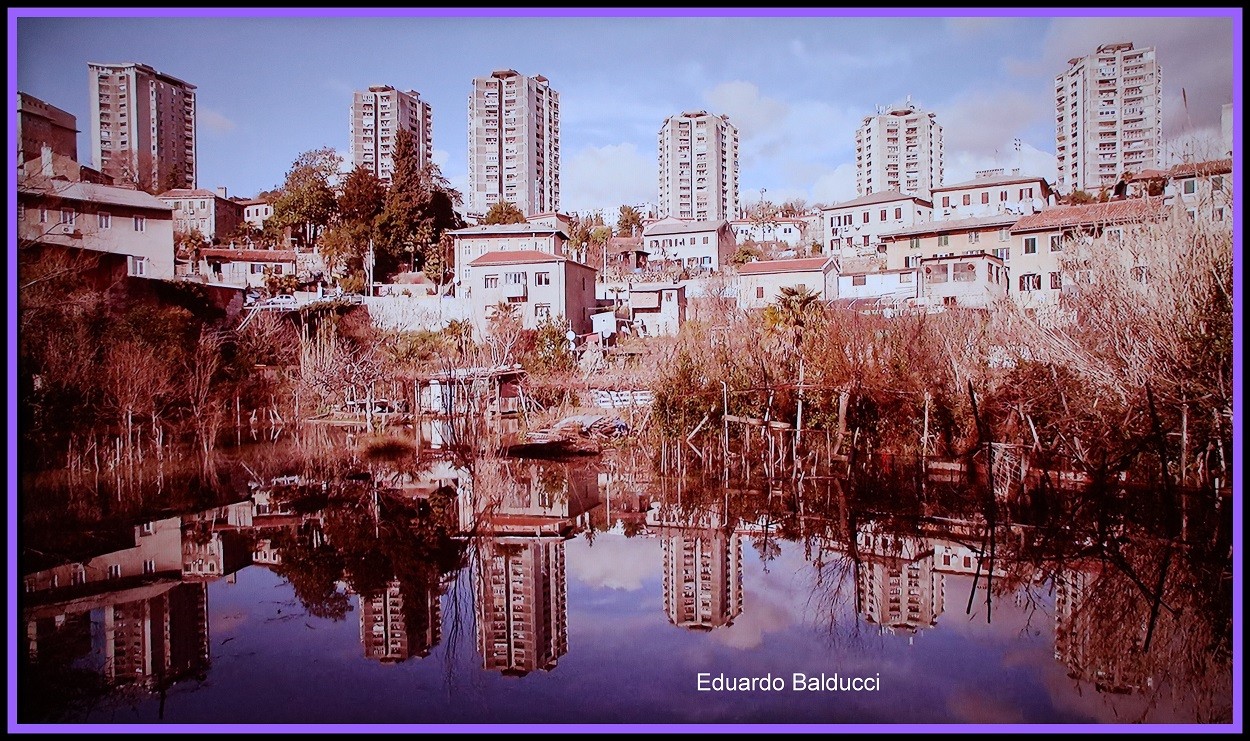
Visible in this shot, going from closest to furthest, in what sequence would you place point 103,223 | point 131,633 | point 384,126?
point 131,633
point 103,223
point 384,126

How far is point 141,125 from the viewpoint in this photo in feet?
42.4

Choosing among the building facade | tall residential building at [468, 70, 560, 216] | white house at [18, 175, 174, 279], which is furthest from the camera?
the building facade

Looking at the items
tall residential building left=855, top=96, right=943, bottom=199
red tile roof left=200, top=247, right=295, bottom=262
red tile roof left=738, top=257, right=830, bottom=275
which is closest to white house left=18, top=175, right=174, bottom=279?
red tile roof left=200, top=247, right=295, bottom=262

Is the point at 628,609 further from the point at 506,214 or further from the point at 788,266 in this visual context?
the point at 506,214

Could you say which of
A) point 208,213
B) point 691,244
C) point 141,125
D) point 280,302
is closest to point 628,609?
point 280,302

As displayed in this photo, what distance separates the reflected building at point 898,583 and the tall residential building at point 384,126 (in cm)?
1185

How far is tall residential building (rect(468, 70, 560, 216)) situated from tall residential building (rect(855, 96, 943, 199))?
30.3 ft

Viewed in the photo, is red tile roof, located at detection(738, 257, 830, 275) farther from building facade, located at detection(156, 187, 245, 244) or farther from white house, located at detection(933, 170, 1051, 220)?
building facade, located at detection(156, 187, 245, 244)

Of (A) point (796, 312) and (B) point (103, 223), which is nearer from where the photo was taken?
(A) point (796, 312)

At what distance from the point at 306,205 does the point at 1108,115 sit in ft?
52.3

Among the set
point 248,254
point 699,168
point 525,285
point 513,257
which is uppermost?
point 699,168

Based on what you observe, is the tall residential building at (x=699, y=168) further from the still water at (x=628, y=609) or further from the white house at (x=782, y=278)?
the still water at (x=628, y=609)

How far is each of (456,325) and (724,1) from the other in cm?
1116

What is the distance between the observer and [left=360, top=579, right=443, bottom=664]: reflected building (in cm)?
358
